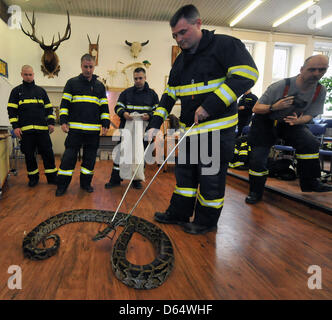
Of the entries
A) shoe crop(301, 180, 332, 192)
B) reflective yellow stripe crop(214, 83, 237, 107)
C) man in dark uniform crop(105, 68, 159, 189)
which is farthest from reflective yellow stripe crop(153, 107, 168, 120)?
shoe crop(301, 180, 332, 192)

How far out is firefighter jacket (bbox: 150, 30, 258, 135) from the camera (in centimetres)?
167

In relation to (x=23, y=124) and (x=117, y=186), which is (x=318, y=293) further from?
(x=23, y=124)

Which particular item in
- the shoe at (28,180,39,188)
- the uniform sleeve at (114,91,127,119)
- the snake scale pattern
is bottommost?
the shoe at (28,180,39,188)

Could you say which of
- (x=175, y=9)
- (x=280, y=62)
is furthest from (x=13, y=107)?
(x=280, y=62)

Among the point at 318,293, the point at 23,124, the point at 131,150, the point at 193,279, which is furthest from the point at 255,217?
the point at 23,124

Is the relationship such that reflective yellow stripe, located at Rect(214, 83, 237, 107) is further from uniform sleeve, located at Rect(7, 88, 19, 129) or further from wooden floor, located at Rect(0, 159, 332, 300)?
uniform sleeve, located at Rect(7, 88, 19, 129)

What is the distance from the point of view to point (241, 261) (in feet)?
5.32

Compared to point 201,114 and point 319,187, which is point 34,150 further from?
point 319,187

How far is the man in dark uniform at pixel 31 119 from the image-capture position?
3.38 meters

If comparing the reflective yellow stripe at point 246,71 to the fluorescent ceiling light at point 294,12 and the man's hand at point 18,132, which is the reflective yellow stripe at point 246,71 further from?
the fluorescent ceiling light at point 294,12

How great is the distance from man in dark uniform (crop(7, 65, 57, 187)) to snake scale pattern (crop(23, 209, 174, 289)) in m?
1.78

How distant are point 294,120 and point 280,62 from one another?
742 centimetres

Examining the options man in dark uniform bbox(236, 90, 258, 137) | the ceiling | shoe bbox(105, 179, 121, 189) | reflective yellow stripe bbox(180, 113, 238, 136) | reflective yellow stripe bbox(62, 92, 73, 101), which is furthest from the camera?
the ceiling
